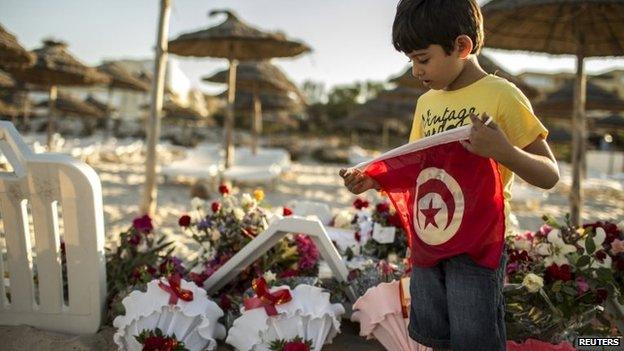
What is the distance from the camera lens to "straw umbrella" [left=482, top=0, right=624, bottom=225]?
3691mm

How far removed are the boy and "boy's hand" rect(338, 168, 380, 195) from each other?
0.33 meters

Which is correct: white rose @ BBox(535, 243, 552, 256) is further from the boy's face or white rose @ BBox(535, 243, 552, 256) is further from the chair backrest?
the chair backrest

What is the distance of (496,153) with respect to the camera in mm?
1137

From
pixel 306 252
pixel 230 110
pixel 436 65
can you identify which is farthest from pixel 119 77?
pixel 436 65

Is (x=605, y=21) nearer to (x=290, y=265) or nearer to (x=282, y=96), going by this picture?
(x=290, y=265)

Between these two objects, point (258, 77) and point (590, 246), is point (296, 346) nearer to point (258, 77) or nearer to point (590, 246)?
point (590, 246)

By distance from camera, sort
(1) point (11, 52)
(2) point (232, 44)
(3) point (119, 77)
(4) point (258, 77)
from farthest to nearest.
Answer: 1. (3) point (119, 77)
2. (4) point (258, 77)
3. (2) point (232, 44)
4. (1) point (11, 52)

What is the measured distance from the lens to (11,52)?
5039 mm

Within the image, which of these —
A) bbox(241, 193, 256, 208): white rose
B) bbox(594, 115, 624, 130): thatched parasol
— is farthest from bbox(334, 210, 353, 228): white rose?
bbox(594, 115, 624, 130): thatched parasol

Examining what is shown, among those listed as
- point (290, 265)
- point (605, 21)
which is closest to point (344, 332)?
point (290, 265)

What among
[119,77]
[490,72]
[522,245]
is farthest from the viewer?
[119,77]

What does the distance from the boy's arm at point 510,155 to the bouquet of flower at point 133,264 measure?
171 centimetres

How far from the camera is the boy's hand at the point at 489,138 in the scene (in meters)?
1.12

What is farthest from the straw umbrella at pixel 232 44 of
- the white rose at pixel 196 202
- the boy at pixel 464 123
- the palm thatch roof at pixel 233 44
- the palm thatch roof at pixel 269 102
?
the palm thatch roof at pixel 269 102
